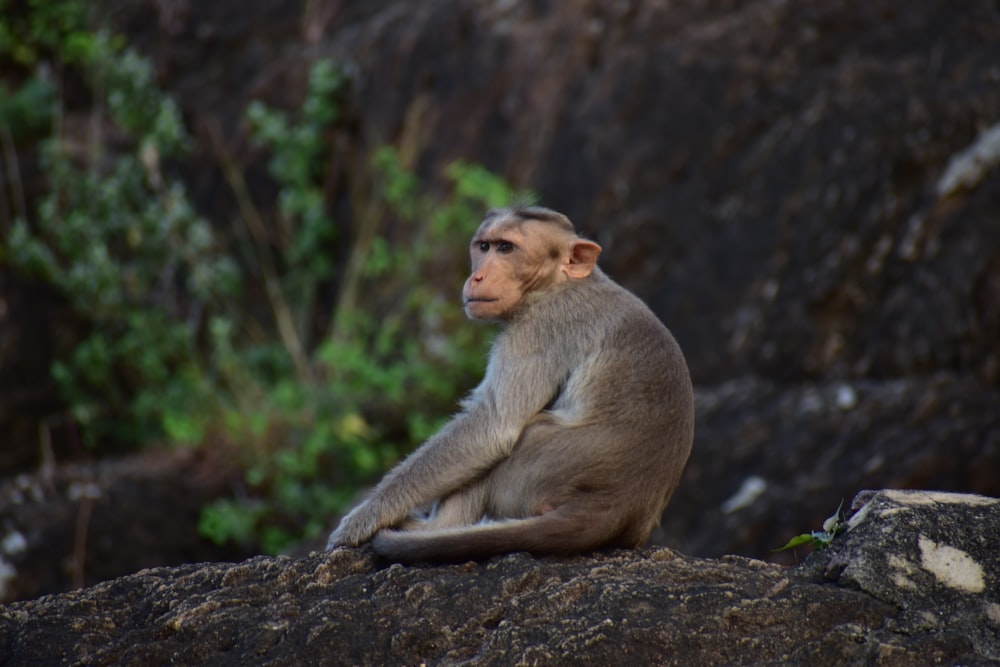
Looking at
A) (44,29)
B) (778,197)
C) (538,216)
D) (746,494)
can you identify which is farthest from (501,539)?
(44,29)

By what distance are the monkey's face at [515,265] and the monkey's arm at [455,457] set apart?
427 mm

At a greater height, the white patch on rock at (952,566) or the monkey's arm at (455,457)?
the monkey's arm at (455,457)

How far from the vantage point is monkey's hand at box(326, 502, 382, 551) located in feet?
15.5

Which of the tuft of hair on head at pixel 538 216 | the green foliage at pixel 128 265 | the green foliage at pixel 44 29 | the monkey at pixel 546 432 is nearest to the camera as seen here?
the monkey at pixel 546 432

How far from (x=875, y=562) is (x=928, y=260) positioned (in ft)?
15.0

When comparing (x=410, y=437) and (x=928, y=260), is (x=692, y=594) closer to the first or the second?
(x=928, y=260)

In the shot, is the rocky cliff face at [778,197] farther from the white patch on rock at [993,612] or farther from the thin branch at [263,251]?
the white patch on rock at [993,612]

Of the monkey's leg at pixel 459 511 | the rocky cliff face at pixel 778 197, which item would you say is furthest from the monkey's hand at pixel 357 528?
the rocky cliff face at pixel 778 197

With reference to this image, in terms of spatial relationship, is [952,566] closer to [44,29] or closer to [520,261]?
[520,261]

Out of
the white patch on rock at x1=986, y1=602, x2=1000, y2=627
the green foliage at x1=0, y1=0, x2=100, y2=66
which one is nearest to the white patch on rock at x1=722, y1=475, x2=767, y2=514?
the white patch on rock at x1=986, y1=602, x2=1000, y2=627

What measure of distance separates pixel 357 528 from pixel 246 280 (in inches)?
321

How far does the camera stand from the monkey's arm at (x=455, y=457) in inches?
187

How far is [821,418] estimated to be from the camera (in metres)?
7.90

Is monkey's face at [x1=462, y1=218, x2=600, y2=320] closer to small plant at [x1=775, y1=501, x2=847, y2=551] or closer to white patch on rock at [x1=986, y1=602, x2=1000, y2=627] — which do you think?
small plant at [x1=775, y1=501, x2=847, y2=551]
